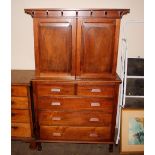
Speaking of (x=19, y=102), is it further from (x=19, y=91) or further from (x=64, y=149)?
(x=64, y=149)

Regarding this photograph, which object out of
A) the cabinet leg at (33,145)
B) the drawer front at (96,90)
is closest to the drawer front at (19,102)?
the cabinet leg at (33,145)

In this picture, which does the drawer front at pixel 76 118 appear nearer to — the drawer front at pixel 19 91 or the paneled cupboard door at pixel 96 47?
the drawer front at pixel 19 91

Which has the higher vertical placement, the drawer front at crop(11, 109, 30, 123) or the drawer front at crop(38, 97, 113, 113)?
the drawer front at crop(38, 97, 113, 113)

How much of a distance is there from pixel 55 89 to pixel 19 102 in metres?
0.51

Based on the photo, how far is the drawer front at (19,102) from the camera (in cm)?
271

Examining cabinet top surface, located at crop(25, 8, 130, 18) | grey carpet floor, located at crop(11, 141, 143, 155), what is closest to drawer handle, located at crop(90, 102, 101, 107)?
grey carpet floor, located at crop(11, 141, 143, 155)

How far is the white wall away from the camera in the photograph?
2.95 metres

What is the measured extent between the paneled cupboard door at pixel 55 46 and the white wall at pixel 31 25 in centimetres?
52

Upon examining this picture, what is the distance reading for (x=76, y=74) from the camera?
2.72 m

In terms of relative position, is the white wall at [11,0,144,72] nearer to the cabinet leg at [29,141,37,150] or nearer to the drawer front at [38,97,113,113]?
the drawer front at [38,97,113,113]

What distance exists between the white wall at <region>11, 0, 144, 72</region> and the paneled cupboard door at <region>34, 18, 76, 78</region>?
0.52 metres

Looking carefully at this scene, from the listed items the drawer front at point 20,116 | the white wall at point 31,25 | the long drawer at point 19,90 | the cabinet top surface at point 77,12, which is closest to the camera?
the cabinet top surface at point 77,12
